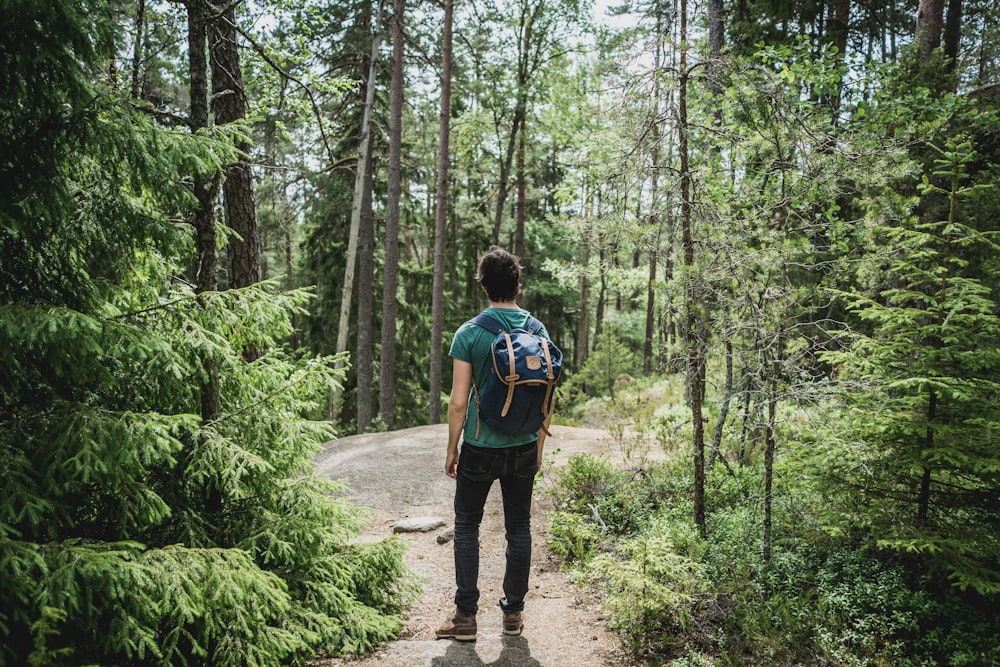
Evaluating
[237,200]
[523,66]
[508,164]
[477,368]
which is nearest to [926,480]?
[477,368]

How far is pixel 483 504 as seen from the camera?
3484 millimetres

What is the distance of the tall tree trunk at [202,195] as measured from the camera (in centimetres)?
329

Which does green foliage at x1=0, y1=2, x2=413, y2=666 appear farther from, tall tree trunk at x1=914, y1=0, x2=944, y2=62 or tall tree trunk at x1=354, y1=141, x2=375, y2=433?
tall tree trunk at x1=354, y1=141, x2=375, y2=433

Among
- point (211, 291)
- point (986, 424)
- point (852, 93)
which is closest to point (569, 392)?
point (852, 93)

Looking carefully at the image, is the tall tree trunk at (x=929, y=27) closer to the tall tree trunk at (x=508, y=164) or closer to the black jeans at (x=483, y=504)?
the black jeans at (x=483, y=504)

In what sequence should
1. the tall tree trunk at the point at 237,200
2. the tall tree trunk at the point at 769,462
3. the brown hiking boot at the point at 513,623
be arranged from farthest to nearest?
1. the tall tree trunk at the point at 237,200
2. the tall tree trunk at the point at 769,462
3. the brown hiking boot at the point at 513,623

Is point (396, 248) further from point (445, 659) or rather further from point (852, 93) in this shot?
point (445, 659)

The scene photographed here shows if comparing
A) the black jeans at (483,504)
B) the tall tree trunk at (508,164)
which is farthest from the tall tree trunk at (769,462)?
the tall tree trunk at (508,164)

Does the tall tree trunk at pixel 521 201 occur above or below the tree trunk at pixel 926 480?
above

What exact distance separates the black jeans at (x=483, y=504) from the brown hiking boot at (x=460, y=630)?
4 centimetres

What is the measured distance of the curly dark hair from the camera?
11.6 ft

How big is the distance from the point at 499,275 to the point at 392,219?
9.82 m

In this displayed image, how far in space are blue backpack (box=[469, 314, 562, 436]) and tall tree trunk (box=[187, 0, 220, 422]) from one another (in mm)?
1632

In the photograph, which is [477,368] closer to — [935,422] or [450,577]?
[450,577]
